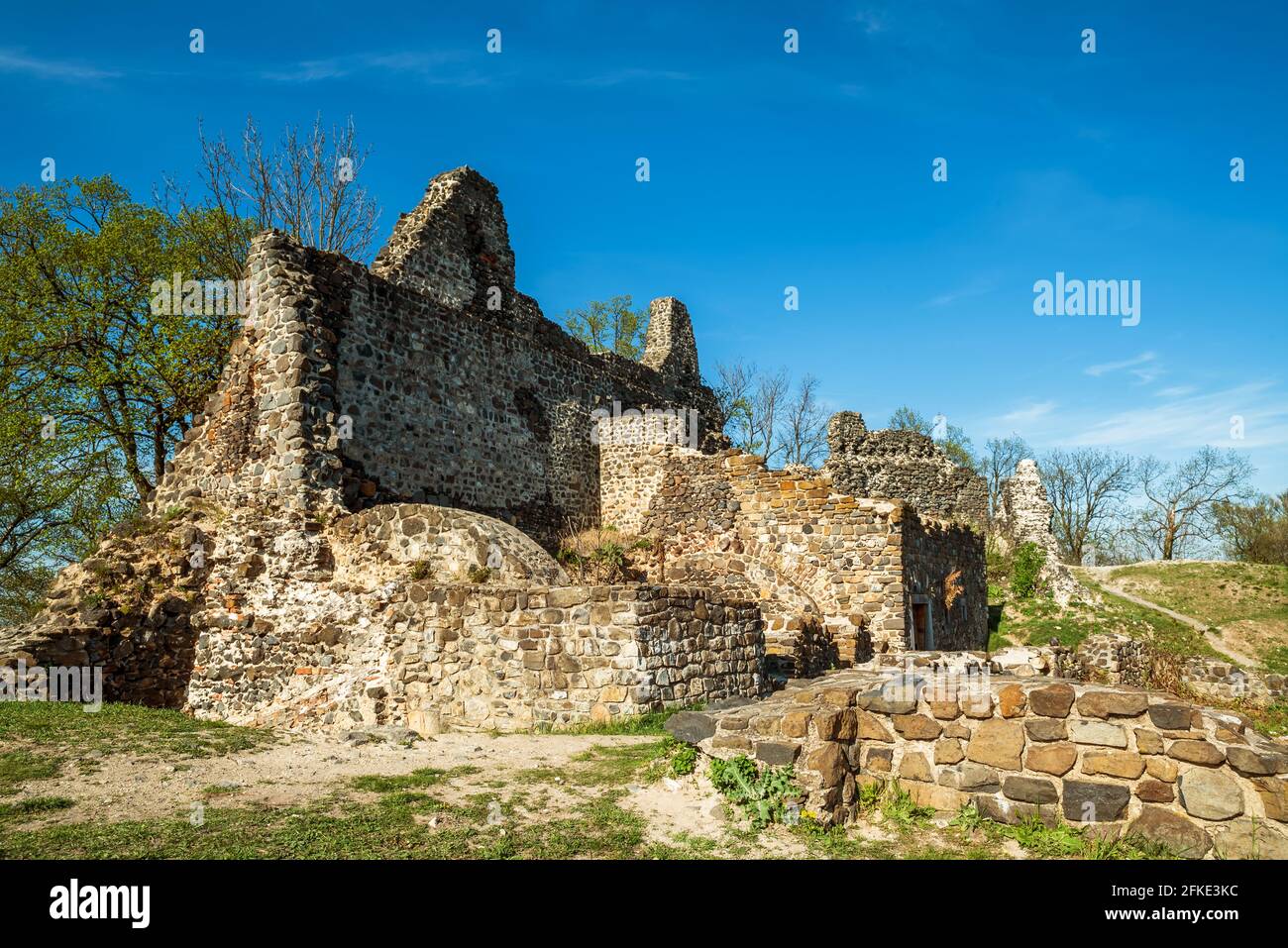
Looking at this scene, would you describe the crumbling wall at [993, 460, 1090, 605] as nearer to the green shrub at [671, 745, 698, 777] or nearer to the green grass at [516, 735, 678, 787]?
the green grass at [516, 735, 678, 787]

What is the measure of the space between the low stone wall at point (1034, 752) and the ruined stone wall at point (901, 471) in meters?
24.2

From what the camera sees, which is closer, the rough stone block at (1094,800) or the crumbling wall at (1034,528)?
the rough stone block at (1094,800)

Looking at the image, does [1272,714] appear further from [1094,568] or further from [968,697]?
[1094,568]

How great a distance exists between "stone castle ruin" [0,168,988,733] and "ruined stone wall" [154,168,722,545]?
0.05 m

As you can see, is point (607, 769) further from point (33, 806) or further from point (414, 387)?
point (414, 387)

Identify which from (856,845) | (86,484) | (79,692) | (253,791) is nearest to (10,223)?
(86,484)

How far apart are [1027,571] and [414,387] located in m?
20.7

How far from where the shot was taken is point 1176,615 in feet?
91.5

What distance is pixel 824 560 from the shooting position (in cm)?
1734

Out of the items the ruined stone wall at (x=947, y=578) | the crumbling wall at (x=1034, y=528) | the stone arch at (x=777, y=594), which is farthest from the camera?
the crumbling wall at (x=1034, y=528)

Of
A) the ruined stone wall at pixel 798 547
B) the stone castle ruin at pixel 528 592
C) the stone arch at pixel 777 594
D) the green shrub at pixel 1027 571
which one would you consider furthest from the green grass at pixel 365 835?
the green shrub at pixel 1027 571

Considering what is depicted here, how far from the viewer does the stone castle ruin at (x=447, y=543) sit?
10.9 meters

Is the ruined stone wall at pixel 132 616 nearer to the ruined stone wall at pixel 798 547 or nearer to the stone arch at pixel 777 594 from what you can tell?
the stone arch at pixel 777 594

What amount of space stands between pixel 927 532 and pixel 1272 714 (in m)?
6.89
